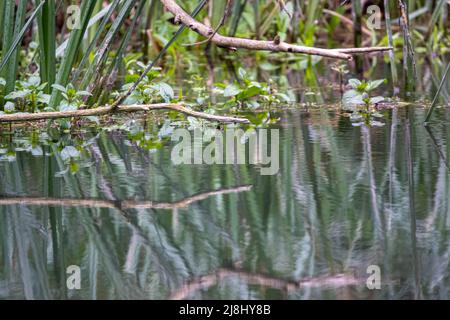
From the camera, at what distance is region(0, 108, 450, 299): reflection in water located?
54.9 inches

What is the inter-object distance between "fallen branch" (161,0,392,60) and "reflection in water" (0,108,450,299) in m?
0.28

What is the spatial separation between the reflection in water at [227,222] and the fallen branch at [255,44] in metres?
0.28

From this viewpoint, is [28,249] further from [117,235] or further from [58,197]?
[58,197]

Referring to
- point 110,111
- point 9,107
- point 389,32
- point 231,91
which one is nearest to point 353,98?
point 389,32

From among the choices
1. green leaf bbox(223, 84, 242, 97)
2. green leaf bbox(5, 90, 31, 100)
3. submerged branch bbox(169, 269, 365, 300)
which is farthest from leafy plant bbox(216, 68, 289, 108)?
submerged branch bbox(169, 269, 365, 300)

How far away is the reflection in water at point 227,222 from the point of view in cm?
139

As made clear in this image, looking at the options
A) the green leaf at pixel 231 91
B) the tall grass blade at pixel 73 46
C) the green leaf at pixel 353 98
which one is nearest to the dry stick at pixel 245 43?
the tall grass blade at pixel 73 46

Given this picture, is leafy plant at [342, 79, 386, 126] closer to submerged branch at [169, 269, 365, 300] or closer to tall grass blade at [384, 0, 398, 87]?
tall grass blade at [384, 0, 398, 87]

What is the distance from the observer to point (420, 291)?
1.34 m

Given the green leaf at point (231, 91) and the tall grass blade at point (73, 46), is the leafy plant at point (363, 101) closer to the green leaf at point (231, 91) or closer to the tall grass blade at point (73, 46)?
the green leaf at point (231, 91)

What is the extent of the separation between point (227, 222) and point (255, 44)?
0.68m

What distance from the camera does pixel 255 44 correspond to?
7.51 feet

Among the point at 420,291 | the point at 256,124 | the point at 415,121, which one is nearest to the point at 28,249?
the point at 420,291

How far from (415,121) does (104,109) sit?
991mm
